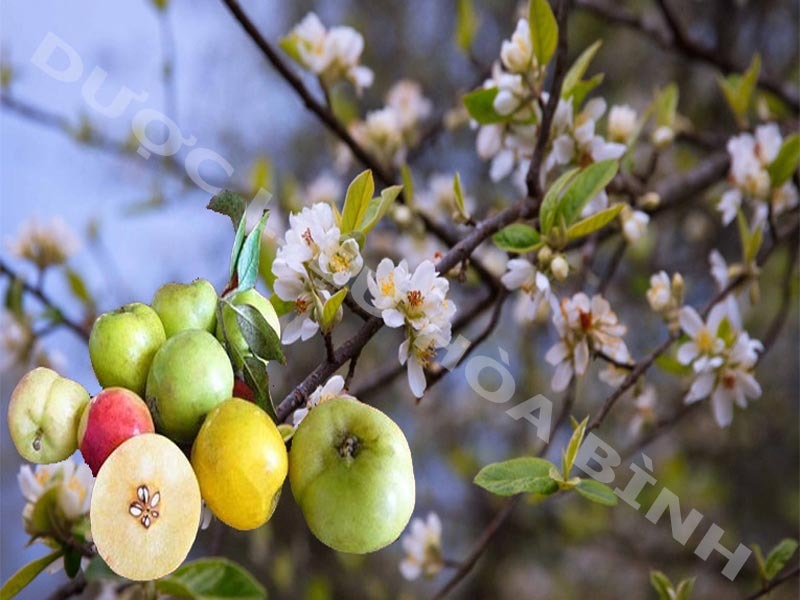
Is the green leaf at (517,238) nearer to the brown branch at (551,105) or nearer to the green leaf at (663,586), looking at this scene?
the brown branch at (551,105)

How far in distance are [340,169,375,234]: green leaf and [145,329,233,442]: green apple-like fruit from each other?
10 cm

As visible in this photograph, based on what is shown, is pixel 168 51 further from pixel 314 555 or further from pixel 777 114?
pixel 314 555

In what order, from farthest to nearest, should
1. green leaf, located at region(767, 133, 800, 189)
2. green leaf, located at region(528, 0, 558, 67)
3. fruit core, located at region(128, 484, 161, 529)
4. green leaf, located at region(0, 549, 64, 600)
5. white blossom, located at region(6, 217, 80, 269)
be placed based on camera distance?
white blossom, located at region(6, 217, 80, 269) < green leaf, located at region(767, 133, 800, 189) < green leaf, located at region(528, 0, 558, 67) < green leaf, located at region(0, 549, 64, 600) < fruit core, located at region(128, 484, 161, 529)

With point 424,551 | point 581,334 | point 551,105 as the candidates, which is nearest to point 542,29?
point 551,105

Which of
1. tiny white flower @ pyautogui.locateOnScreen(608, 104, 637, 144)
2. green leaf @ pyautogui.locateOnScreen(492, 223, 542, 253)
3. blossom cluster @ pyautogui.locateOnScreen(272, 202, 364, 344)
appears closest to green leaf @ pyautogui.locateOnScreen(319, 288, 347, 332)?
blossom cluster @ pyautogui.locateOnScreen(272, 202, 364, 344)

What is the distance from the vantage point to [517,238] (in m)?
0.40

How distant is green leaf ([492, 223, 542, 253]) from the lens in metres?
0.39

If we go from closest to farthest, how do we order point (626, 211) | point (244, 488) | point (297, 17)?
point (244, 488), point (626, 211), point (297, 17)

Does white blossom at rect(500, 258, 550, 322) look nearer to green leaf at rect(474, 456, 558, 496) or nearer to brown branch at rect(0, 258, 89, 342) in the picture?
green leaf at rect(474, 456, 558, 496)

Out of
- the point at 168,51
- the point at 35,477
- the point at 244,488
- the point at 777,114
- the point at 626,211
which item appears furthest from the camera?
the point at 777,114

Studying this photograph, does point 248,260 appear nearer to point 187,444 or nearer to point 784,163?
point 187,444

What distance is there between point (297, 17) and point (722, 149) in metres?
1.03

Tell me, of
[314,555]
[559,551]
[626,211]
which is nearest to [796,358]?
[559,551]

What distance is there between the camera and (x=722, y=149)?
742 mm
